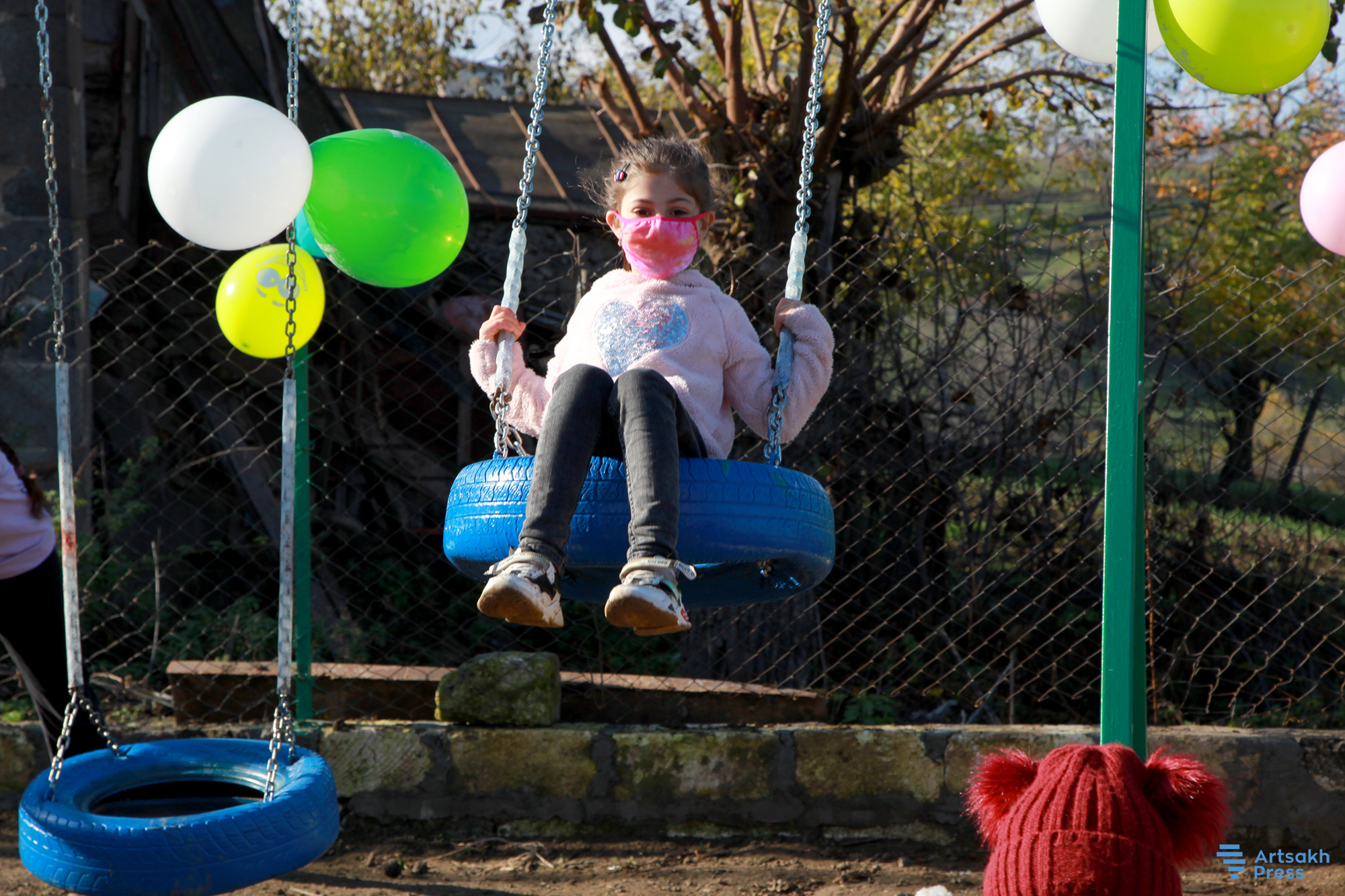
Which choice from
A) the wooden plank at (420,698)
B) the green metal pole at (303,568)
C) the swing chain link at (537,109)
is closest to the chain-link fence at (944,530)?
the wooden plank at (420,698)

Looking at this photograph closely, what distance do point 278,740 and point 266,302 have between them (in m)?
1.64

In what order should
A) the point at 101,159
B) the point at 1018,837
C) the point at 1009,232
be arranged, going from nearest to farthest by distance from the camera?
the point at 1018,837 < the point at 1009,232 < the point at 101,159

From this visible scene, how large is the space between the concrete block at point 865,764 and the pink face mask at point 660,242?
1904 millimetres

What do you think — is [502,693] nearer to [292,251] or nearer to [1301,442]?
[292,251]

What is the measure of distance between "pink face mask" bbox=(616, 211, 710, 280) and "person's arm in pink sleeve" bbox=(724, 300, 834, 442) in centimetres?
19

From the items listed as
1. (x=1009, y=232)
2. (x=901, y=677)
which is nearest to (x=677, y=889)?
→ (x=901, y=677)

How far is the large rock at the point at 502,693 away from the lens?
3990mm

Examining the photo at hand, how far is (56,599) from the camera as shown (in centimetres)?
334

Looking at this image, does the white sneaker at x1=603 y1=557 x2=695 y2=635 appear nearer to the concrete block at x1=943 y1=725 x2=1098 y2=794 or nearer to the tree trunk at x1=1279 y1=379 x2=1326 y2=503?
the concrete block at x1=943 y1=725 x2=1098 y2=794

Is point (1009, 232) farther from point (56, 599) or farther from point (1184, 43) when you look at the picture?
point (56, 599)

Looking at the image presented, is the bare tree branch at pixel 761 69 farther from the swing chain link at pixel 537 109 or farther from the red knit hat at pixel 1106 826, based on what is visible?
the red knit hat at pixel 1106 826

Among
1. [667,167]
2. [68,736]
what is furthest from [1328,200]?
[68,736]

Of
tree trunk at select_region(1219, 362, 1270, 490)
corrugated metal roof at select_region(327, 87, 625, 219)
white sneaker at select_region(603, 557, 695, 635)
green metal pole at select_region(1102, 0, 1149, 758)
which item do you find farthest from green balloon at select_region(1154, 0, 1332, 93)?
corrugated metal roof at select_region(327, 87, 625, 219)

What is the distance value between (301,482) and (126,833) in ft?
6.31
